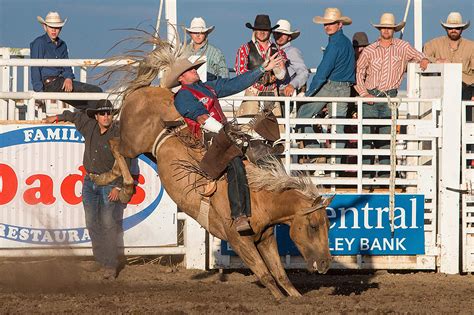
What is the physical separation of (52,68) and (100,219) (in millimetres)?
1854

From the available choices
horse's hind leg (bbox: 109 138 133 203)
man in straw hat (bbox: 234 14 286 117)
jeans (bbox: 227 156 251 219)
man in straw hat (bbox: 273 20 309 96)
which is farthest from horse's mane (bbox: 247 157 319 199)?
man in straw hat (bbox: 273 20 309 96)

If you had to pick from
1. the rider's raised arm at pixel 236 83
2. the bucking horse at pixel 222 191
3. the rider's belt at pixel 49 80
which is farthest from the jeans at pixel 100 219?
the rider's raised arm at pixel 236 83

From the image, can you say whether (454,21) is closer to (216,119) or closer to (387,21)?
(387,21)

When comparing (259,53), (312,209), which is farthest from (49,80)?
(312,209)

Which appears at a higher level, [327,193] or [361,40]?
[361,40]

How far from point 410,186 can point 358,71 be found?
1.36 metres

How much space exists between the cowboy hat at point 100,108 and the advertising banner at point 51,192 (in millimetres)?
365

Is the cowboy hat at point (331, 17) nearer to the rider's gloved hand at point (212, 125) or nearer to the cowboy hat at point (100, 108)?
the cowboy hat at point (100, 108)

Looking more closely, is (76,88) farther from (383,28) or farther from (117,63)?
(383,28)

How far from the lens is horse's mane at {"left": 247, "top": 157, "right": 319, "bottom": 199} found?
841cm

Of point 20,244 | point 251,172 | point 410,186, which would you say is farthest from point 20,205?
point 410,186

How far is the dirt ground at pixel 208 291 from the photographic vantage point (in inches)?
313

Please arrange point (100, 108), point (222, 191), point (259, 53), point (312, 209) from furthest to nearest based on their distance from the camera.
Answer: point (259, 53) < point (100, 108) < point (222, 191) < point (312, 209)

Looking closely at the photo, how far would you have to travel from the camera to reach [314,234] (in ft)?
27.3
